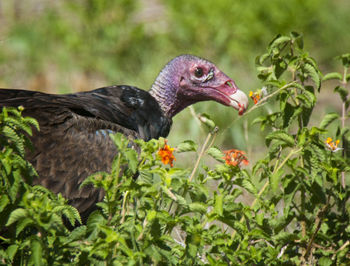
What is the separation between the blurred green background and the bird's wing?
11.2 ft

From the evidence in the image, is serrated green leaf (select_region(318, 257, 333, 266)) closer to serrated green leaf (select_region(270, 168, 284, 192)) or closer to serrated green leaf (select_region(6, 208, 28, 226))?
serrated green leaf (select_region(270, 168, 284, 192))

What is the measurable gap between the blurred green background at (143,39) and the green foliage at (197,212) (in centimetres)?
427

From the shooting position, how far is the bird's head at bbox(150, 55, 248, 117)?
4547mm

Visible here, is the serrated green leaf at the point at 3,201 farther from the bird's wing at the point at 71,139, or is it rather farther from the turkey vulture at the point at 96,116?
the bird's wing at the point at 71,139

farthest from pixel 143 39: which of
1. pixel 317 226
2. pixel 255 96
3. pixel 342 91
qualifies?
pixel 317 226

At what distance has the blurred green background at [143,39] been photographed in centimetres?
776

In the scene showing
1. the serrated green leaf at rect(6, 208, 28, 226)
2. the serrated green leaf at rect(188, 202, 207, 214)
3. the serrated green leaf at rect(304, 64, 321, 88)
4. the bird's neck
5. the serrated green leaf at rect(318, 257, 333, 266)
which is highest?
the serrated green leaf at rect(304, 64, 321, 88)

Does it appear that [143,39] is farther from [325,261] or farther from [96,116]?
[325,261]

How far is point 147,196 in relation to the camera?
253cm

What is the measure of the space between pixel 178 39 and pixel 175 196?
598cm

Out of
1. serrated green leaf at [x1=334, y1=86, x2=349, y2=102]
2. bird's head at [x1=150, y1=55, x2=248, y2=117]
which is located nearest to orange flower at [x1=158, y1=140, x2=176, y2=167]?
serrated green leaf at [x1=334, y1=86, x2=349, y2=102]

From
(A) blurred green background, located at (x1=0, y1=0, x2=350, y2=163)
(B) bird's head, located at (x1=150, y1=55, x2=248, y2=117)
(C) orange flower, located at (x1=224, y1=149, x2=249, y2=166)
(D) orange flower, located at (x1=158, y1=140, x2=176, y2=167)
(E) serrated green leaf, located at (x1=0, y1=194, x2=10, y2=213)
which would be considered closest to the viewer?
(E) serrated green leaf, located at (x1=0, y1=194, x2=10, y2=213)

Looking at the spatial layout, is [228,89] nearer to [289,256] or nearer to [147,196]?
[289,256]

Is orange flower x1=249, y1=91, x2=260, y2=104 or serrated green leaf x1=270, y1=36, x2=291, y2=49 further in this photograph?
orange flower x1=249, y1=91, x2=260, y2=104
